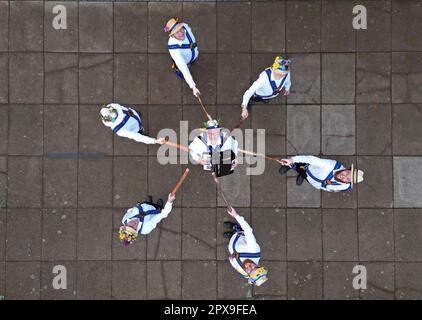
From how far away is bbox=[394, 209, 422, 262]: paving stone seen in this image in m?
7.24

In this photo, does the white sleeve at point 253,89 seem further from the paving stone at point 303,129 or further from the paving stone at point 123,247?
the paving stone at point 123,247

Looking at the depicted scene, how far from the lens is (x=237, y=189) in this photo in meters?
7.29

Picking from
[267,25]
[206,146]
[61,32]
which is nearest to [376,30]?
[267,25]

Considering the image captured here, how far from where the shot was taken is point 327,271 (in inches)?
287

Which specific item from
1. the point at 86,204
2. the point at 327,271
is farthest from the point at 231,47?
the point at 327,271

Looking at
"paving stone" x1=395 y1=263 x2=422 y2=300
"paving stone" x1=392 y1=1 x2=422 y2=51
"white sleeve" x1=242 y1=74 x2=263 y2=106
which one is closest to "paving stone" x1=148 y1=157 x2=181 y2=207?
"white sleeve" x1=242 y1=74 x2=263 y2=106

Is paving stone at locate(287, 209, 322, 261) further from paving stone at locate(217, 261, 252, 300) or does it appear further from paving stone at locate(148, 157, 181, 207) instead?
paving stone at locate(148, 157, 181, 207)

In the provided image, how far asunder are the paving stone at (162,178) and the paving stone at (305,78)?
2.67 m

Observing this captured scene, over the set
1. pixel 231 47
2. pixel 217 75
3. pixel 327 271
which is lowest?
pixel 327 271

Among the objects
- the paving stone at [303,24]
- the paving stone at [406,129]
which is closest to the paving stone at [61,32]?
the paving stone at [303,24]

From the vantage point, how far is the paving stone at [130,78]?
734cm

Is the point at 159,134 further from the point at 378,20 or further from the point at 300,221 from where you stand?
the point at 378,20

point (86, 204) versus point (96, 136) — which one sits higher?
point (96, 136)
